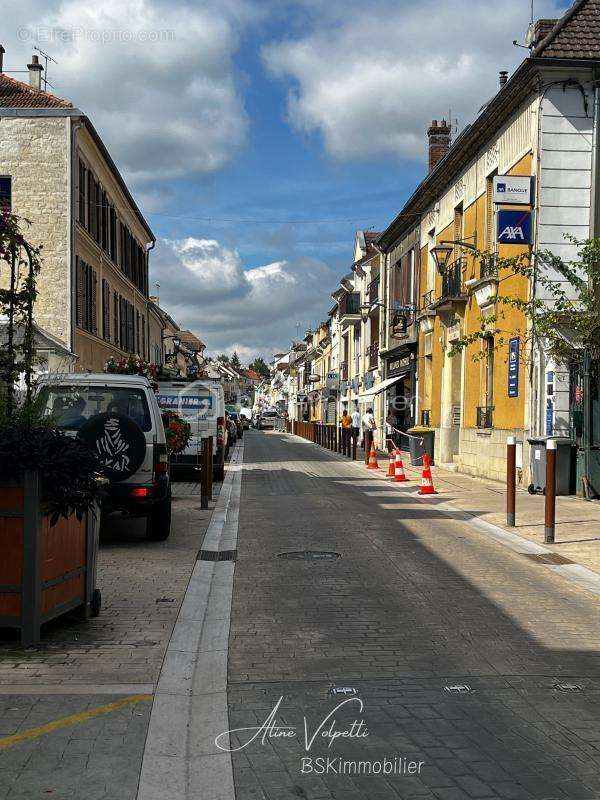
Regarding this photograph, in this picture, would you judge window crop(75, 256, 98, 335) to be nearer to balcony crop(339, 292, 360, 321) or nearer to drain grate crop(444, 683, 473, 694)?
balcony crop(339, 292, 360, 321)

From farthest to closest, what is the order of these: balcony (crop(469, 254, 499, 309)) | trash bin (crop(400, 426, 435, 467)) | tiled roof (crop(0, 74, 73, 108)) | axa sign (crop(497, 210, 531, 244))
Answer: tiled roof (crop(0, 74, 73, 108)) < trash bin (crop(400, 426, 435, 467)) < balcony (crop(469, 254, 499, 309)) < axa sign (crop(497, 210, 531, 244))

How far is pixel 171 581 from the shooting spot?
796cm

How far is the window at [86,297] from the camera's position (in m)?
27.1

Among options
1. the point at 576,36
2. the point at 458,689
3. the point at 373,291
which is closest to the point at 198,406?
the point at 576,36

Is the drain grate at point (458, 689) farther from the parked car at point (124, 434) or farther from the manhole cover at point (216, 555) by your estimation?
the parked car at point (124, 434)

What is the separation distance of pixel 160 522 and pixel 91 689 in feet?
17.9

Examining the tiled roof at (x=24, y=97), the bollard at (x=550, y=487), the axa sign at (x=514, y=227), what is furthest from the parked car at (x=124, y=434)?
the tiled roof at (x=24, y=97)

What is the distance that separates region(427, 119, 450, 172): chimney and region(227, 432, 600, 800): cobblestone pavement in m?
22.8

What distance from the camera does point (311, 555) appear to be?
948 cm

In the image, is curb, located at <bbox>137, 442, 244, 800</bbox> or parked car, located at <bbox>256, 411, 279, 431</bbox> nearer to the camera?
curb, located at <bbox>137, 442, 244, 800</bbox>

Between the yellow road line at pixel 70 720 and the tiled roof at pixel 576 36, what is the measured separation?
1517cm

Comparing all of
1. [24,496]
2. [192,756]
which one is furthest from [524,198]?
[192,756]

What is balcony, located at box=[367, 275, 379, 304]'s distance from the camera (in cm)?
3779

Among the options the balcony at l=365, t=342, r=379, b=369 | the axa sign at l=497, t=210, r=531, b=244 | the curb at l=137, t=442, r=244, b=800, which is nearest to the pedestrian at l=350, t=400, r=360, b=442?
the balcony at l=365, t=342, r=379, b=369
